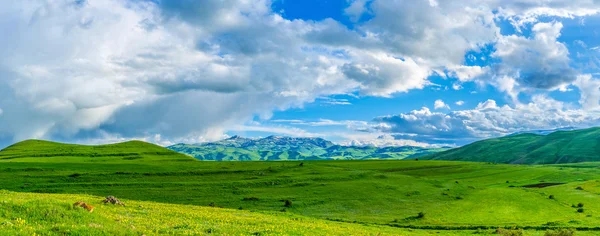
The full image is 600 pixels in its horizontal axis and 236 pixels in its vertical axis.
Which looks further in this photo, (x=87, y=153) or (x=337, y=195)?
(x=87, y=153)

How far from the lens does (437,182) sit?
125750 millimetres

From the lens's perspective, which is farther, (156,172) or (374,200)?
(156,172)

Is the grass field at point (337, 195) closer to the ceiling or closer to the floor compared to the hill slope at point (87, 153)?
closer to the floor

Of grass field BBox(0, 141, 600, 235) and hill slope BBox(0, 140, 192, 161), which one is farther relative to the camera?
hill slope BBox(0, 140, 192, 161)

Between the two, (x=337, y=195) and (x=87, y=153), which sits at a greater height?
(x=87, y=153)

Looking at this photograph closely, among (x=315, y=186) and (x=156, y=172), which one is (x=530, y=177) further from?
(x=156, y=172)

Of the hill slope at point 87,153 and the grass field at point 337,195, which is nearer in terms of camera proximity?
the grass field at point 337,195

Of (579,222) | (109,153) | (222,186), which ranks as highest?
(109,153)

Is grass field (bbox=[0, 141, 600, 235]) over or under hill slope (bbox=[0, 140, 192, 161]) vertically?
under

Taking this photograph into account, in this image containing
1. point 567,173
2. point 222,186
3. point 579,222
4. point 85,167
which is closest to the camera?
point 579,222

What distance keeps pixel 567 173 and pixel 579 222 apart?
130 metres

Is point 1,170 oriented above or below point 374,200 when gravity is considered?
above

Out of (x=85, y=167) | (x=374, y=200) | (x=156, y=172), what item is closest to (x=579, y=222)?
(x=374, y=200)

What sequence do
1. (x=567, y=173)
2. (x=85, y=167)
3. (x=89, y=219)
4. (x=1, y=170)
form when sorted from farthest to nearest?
1. (x=567, y=173)
2. (x=85, y=167)
3. (x=1, y=170)
4. (x=89, y=219)
